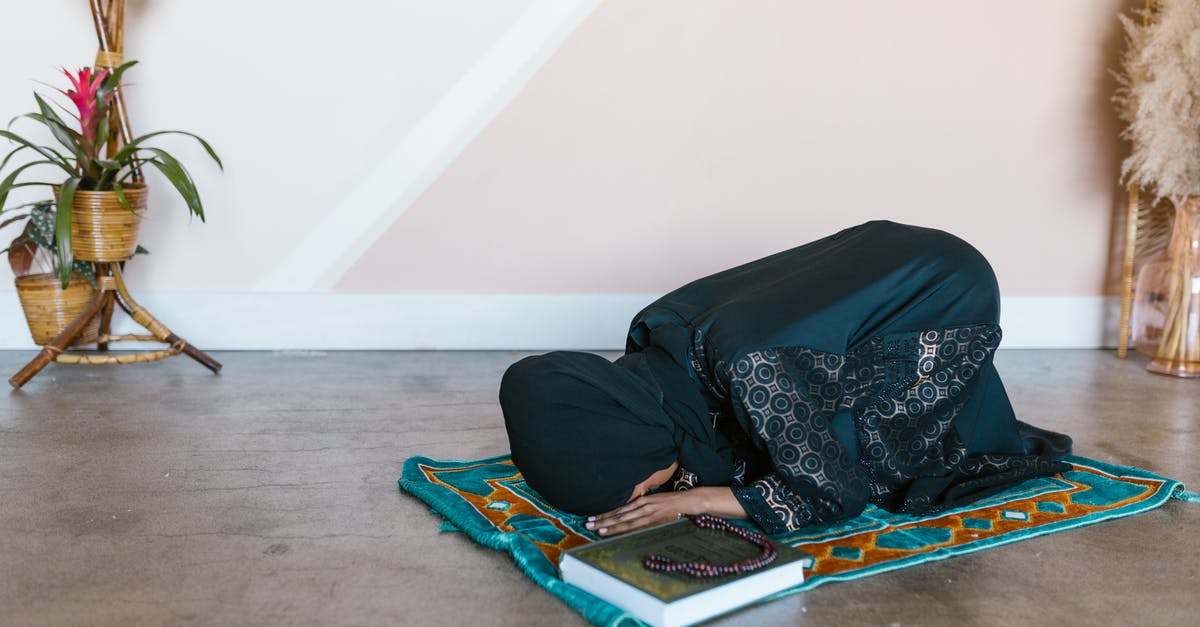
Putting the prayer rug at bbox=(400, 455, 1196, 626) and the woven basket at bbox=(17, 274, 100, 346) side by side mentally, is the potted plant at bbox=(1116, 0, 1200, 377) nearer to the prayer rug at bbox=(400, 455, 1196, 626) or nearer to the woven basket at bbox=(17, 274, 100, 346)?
the prayer rug at bbox=(400, 455, 1196, 626)

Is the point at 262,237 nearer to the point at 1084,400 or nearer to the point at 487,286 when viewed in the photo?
the point at 487,286

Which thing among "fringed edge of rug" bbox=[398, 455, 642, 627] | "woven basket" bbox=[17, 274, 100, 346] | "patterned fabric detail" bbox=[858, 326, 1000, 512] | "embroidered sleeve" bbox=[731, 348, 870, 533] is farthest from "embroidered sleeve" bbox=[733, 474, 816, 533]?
"woven basket" bbox=[17, 274, 100, 346]

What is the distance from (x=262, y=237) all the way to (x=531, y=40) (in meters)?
1.14

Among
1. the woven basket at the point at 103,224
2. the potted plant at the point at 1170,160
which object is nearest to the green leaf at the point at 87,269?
the woven basket at the point at 103,224

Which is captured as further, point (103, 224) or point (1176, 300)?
point (1176, 300)

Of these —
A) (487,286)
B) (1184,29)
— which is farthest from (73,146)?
(1184,29)

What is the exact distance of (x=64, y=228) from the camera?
279 cm

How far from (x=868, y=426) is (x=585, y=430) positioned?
0.58m

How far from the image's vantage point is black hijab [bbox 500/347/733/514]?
1.66 metres

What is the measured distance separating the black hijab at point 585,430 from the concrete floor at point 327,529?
0.59 ft

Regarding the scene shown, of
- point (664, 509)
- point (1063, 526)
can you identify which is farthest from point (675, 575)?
point (1063, 526)

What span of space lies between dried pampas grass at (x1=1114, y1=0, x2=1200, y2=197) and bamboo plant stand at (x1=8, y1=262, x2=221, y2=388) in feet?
9.98

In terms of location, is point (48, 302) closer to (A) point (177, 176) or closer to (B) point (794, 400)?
(A) point (177, 176)

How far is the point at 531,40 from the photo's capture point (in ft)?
11.5
